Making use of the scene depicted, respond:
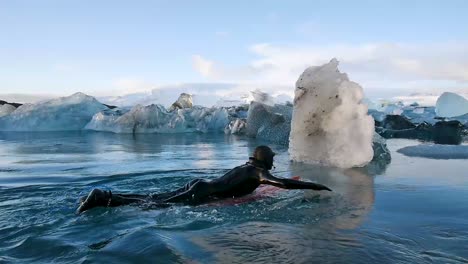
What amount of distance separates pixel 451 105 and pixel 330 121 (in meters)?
21.8

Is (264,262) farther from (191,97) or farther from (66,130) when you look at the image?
(191,97)

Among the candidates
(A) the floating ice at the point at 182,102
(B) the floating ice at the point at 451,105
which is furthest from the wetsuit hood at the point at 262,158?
(B) the floating ice at the point at 451,105

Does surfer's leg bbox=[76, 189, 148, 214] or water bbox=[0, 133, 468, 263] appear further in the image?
surfer's leg bbox=[76, 189, 148, 214]

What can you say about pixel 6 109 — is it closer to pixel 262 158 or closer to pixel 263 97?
pixel 263 97

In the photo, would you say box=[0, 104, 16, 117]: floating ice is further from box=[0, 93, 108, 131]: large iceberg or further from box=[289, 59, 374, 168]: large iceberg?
box=[289, 59, 374, 168]: large iceberg

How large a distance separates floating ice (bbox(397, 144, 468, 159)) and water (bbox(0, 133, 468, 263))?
2731 mm

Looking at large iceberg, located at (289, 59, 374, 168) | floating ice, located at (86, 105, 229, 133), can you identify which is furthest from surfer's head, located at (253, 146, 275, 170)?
floating ice, located at (86, 105, 229, 133)

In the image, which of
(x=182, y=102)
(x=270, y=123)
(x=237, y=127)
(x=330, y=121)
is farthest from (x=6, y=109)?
(x=330, y=121)

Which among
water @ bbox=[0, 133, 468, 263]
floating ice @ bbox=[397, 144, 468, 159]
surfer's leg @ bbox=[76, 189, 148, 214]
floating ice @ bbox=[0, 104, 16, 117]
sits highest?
floating ice @ bbox=[0, 104, 16, 117]

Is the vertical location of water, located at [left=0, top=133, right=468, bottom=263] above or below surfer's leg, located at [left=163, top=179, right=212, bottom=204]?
below

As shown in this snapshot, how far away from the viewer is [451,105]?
93.5 feet

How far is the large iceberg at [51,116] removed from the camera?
76.2 feet

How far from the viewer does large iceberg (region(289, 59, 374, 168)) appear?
9.20 meters

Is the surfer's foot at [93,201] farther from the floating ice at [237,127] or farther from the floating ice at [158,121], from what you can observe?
the floating ice at [158,121]
